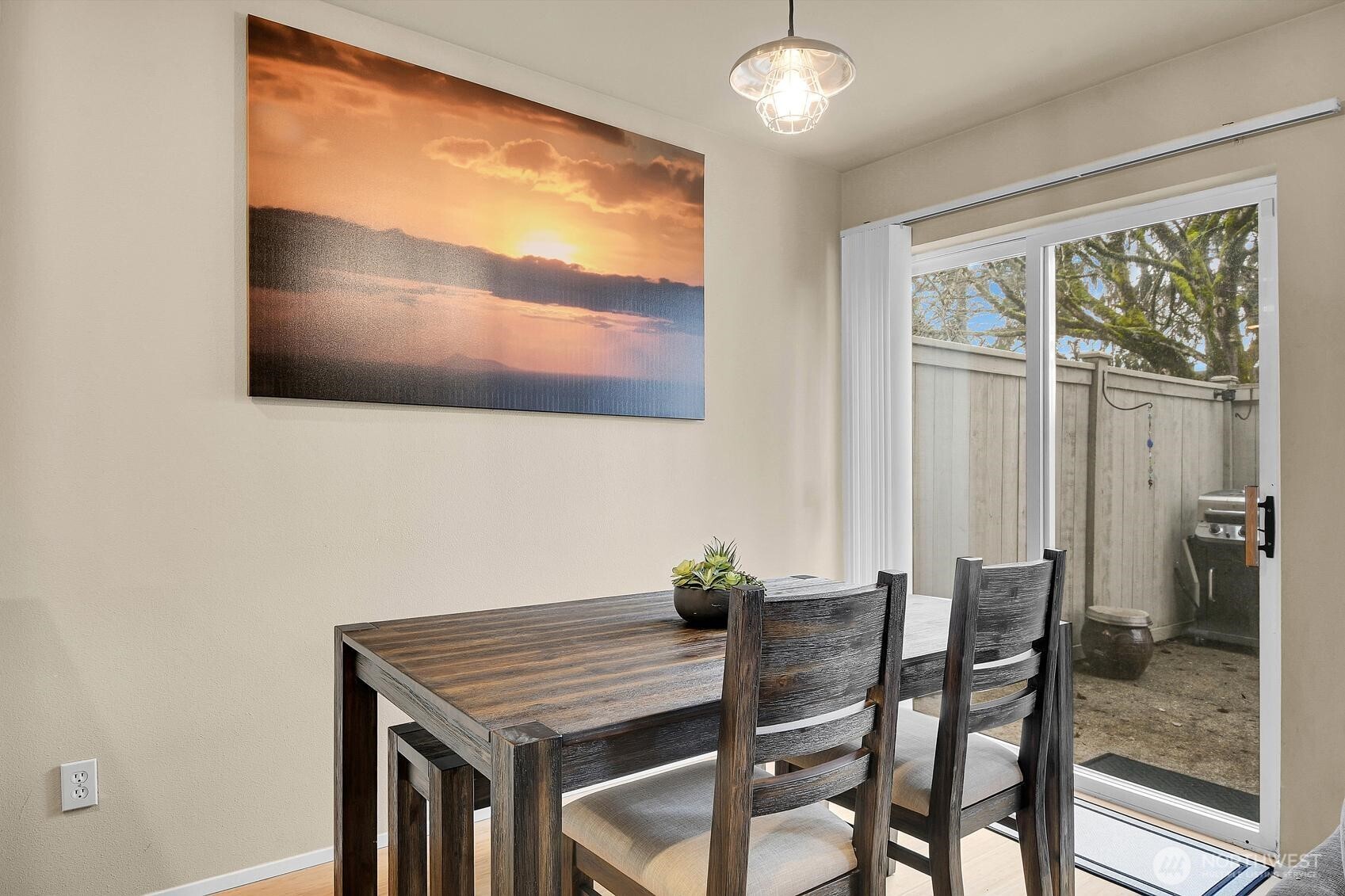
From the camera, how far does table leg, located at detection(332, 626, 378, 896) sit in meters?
1.78

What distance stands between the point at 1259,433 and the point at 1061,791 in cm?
136

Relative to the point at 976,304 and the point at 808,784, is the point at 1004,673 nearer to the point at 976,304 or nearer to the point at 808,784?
the point at 808,784

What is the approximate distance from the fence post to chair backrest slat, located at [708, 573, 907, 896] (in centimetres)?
189

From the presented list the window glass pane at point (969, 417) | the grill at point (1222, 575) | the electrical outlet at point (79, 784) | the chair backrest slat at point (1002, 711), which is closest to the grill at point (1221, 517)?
the grill at point (1222, 575)

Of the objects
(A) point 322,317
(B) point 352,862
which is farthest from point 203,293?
(B) point 352,862

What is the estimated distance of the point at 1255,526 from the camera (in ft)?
8.34

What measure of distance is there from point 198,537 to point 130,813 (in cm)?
72

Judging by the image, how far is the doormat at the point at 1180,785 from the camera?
2.59 m

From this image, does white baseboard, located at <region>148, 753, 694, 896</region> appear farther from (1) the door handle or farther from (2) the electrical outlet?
(1) the door handle

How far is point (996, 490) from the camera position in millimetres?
3316

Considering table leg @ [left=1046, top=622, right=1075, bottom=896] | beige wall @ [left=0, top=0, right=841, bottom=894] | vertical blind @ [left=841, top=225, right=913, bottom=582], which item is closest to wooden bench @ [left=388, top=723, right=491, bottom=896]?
beige wall @ [left=0, top=0, right=841, bottom=894]

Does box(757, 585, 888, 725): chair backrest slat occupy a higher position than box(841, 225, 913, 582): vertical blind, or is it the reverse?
box(841, 225, 913, 582): vertical blind

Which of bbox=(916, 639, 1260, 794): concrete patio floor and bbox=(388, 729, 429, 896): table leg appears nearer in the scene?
bbox=(388, 729, 429, 896): table leg

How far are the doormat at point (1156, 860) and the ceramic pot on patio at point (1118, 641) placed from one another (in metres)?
0.50
